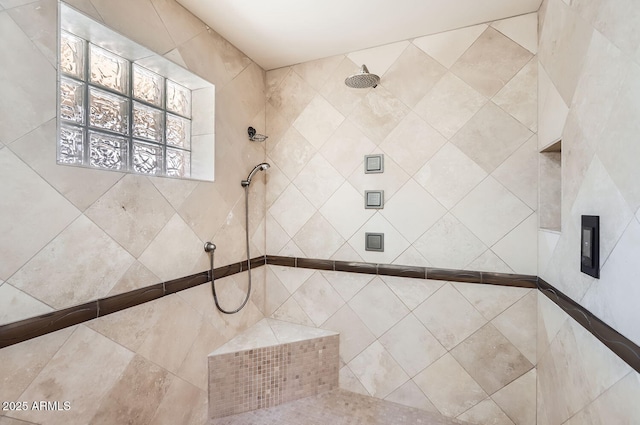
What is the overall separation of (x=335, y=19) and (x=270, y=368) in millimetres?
2244

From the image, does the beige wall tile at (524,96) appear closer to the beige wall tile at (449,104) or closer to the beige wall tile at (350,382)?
the beige wall tile at (449,104)

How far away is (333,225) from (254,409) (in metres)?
1.32

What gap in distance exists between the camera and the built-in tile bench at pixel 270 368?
1817 millimetres

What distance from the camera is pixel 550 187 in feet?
5.28

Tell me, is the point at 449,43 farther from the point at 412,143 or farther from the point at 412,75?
the point at 412,143

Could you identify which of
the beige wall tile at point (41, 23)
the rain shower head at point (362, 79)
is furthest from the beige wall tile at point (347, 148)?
the beige wall tile at point (41, 23)

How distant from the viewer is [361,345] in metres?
2.05

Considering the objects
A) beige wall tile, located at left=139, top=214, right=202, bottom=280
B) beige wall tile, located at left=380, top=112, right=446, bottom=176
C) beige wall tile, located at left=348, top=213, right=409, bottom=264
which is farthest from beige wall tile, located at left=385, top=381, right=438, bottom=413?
beige wall tile, located at left=139, top=214, right=202, bottom=280

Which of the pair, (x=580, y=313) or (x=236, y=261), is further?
(x=236, y=261)

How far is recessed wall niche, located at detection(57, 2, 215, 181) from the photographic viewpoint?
4.18 ft

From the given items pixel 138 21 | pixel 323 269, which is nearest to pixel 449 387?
pixel 323 269

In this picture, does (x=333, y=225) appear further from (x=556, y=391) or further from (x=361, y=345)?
(x=556, y=391)

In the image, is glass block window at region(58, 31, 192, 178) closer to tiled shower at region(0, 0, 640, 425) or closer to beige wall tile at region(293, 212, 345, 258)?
tiled shower at region(0, 0, 640, 425)

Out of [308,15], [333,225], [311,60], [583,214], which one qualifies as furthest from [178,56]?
[583,214]
